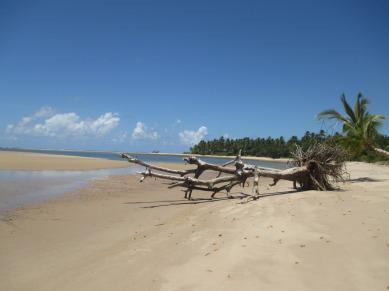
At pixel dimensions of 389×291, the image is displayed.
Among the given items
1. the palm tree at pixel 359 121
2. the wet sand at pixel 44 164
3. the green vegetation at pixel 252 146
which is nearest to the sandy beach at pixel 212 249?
the palm tree at pixel 359 121

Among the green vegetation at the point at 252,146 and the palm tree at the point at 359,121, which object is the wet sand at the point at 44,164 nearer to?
the palm tree at the point at 359,121

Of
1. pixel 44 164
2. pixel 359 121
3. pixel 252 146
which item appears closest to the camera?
pixel 359 121

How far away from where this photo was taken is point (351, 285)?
3697 mm

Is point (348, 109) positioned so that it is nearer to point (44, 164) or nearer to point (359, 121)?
point (359, 121)

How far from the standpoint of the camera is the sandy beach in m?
4.08

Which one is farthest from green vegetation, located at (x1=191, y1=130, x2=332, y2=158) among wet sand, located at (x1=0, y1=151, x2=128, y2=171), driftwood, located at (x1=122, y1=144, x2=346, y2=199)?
driftwood, located at (x1=122, y1=144, x2=346, y2=199)

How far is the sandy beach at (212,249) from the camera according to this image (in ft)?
13.4

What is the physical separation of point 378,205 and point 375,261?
3.82m

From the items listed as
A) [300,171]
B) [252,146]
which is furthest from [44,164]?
[252,146]

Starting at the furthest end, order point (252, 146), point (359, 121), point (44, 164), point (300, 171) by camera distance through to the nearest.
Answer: point (252, 146) → point (44, 164) → point (359, 121) → point (300, 171)

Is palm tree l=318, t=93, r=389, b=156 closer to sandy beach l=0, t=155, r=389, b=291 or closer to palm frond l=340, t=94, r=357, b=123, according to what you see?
palm frond l=340, t=94, r=357, b=123

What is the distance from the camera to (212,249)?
529 centimetres

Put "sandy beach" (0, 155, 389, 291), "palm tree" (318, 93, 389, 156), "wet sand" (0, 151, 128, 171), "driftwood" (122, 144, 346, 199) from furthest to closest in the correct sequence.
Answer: "wet sand" (0, 151, 128, 171) → "palm tree" (318, 93, 389, 156) → "driftwood" (122, 144, 346, 199) → "sandy beach" (0, 155, 389, 291)

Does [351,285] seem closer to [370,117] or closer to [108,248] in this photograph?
[108,248]
